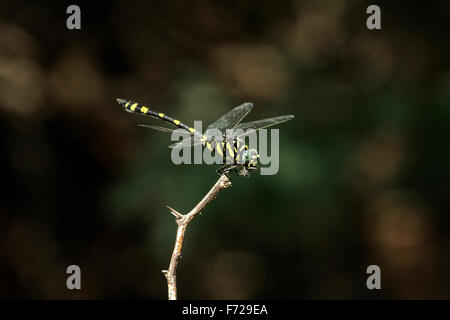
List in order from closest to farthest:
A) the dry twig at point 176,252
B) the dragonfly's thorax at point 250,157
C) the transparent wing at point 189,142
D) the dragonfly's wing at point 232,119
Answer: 1. the dry twig at point 176,252
2. the dragonfly's thorax at point 250,157
3. the transparent wing at point 189,142
4. the dragonfly's wing at point 232,119

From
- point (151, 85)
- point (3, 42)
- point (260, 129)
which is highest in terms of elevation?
point (3, 42)

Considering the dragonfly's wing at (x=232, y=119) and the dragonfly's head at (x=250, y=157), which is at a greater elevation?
the dragonfly's wing at (x=232, y=119)

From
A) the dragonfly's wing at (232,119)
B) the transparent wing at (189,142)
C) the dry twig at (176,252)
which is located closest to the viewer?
the dry twig at (176,252)

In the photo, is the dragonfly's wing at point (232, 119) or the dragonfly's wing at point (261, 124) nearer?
the dragonfly's wing at point (261, 124)

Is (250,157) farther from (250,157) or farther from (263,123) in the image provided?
(263,123)

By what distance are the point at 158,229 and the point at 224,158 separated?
1605 mm

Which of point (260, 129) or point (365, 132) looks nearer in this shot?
point (260, 129)

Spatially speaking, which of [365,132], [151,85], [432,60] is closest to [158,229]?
[151,85]

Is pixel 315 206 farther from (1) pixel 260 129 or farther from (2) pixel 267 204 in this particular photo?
(1) pixel 260 129

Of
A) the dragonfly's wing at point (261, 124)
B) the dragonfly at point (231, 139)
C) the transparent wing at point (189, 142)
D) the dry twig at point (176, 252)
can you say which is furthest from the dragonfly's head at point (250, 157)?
the dry twig at point (176, 252)

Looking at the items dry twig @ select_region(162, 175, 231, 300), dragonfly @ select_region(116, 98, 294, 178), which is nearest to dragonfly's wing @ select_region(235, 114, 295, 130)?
dragonfly @ select_region(116, 98, 294, 178)

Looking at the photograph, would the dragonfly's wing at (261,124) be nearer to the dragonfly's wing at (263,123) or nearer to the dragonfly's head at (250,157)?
the dragonfly's wing at (263,123)

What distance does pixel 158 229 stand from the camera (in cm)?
384

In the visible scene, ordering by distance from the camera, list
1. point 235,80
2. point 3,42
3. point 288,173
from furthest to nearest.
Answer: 1. point 235,80
2. point 3,42
3. point 288,173
